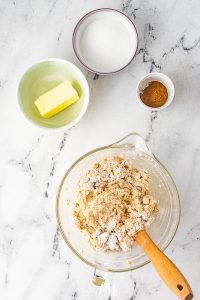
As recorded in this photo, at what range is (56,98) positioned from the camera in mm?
1547

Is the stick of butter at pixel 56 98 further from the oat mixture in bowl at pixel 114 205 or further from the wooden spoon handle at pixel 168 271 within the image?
the wooden spoon handle at pixel 168 271

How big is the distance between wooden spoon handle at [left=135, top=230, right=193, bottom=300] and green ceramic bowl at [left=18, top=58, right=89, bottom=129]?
0.44 m

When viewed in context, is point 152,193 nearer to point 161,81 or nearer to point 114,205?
point 114,205

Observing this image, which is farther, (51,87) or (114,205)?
(51,87)

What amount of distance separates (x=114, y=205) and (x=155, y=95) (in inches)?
16.1

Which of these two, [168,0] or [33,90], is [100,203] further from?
[168,0]

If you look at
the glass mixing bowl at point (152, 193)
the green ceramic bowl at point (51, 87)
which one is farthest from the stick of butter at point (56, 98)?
the glass mixing bowl at point (152, 193)

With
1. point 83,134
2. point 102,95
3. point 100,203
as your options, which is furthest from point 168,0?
Result: point 100,203

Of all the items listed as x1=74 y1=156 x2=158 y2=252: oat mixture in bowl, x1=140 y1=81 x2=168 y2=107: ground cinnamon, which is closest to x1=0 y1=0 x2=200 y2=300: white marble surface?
x1=140 y1=81 x2=168 y2=107: ground cinnamon

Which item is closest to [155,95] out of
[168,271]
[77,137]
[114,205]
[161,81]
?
[161,81]

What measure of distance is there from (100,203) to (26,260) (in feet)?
1.27

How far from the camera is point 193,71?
1.63m

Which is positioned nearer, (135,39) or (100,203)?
(100,203)

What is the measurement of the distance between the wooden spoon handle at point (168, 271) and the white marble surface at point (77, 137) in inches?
10.8
